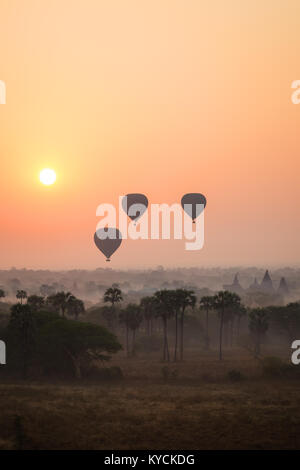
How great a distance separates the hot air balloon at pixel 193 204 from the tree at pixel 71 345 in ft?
169

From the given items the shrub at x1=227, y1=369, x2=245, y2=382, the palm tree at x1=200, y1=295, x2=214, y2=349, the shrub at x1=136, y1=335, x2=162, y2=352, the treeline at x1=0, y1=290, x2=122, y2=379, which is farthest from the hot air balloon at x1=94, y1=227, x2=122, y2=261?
the shrub at x1=227, y1=369, x2=245, y2=382

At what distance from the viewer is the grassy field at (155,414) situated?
29250 mm

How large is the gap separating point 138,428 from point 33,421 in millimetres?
9567

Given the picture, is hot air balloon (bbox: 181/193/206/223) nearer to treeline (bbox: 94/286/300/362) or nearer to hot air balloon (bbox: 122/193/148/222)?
hot air balloon (bbox: 122/193/148/222)

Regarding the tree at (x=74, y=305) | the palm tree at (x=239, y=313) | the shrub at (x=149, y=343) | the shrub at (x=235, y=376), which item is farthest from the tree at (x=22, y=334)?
the palm tree at (x=239, y=313)

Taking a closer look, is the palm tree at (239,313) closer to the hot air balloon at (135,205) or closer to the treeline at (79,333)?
the treeline at (79,333)

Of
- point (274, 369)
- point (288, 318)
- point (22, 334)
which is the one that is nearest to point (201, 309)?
point (288, 318)

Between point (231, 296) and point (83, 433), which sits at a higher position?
point (231, 296)

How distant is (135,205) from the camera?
102 m

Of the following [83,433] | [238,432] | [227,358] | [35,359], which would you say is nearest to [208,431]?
[238,432]

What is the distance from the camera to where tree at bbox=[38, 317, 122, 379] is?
55969 millimetres

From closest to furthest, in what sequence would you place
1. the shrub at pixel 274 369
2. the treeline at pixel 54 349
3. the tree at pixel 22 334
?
the tree at pixel 22 334 → the shrub at pixel 274 369 → the treeline at pixel 54 349
